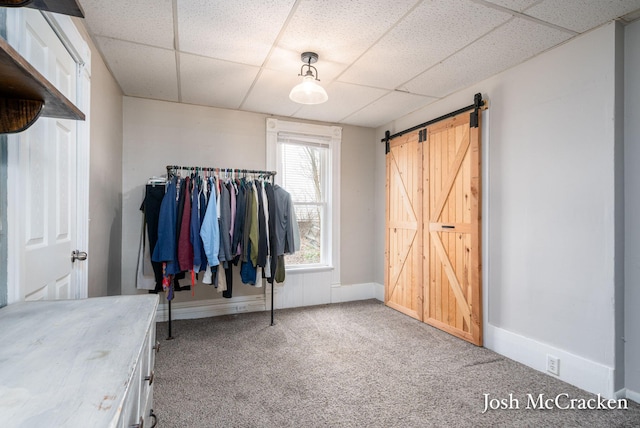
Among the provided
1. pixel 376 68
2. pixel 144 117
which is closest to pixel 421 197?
pixel 376 68

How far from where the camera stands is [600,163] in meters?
2.04

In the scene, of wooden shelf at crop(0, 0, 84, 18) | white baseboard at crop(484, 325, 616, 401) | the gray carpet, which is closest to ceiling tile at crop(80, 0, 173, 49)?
wooden shelf at crop(0, 0, 84, 18)

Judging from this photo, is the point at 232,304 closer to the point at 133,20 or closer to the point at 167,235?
the point at 167,235

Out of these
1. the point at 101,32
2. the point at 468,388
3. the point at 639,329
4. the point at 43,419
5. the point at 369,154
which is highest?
the point at 101,32

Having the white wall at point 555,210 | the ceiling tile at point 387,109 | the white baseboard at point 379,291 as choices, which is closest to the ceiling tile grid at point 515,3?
the white wall at point 555,210

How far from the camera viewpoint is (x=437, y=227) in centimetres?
328

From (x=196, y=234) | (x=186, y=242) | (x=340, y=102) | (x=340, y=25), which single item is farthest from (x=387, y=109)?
(x=186, y=242)

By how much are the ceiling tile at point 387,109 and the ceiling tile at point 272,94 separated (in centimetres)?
84

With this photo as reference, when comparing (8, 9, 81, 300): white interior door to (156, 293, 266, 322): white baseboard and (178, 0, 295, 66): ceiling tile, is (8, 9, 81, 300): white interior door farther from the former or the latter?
(156, 293, 266, 322): white baseboard

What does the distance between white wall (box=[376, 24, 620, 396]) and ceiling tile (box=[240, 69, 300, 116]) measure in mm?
1806

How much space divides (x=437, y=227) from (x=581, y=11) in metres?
1.99

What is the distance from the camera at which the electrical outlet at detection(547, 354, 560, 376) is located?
7.38ft

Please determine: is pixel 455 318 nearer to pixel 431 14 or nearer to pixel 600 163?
pixel 600 163

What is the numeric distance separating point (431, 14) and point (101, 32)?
2.20 meters
